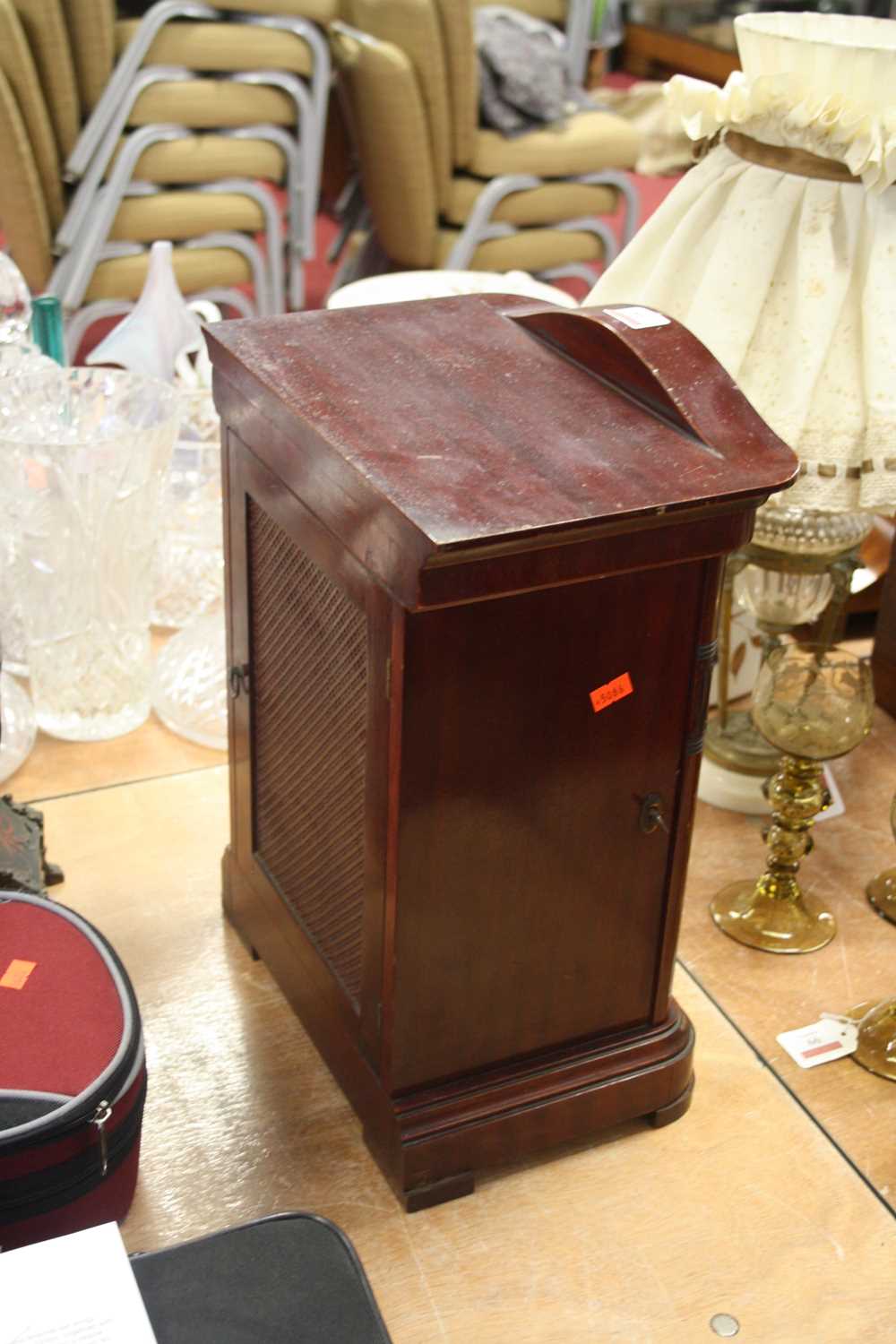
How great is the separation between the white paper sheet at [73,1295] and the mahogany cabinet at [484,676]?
0.86 ft

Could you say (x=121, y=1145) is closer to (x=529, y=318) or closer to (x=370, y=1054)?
(x=370, y=1054)

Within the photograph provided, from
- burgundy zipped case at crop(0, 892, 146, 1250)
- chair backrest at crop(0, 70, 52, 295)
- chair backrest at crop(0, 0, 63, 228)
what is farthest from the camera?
chair backrest at crop(0, 70, 52, 295)

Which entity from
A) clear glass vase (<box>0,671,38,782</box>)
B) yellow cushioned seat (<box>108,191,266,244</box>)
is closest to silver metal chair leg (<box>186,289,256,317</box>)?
yellow cushioned seat (<box>108,191,266,244</box>)

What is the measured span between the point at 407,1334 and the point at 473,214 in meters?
2.92

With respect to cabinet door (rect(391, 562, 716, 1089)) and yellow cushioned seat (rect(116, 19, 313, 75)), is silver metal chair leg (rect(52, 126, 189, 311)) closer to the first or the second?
yellow cushioned seat (rect(116, 19, 313, 75))

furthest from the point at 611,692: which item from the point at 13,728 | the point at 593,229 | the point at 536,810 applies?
the point at 593,229

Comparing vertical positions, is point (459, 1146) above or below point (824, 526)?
below

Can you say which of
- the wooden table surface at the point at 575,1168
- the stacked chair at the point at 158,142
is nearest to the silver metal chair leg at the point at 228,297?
the stacked chair at the point at 158,142

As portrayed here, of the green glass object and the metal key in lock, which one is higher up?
the green glass object

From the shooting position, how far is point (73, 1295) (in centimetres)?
94

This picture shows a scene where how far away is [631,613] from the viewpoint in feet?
3.48

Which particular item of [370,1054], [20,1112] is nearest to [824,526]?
[370,1054]

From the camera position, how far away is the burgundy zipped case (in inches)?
40.4

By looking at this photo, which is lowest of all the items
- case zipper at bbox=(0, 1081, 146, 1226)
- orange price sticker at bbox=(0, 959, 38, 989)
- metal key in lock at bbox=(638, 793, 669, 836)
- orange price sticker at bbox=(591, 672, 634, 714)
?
case zipper at bbox=(0, 1081, 146, 1226)
